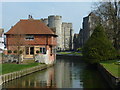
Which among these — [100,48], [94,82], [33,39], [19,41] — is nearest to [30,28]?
[33,39]

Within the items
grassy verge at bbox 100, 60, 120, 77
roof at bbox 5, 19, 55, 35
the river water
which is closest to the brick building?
roof at bbox 5, 19, 55, 35

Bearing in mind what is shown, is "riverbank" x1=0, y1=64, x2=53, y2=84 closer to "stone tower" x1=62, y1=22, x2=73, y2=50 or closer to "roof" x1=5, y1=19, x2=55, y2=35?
"roof" x1=5, y1=19, x2=55, y2=35

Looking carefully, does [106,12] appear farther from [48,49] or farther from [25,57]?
[25,57]

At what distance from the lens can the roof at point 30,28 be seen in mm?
41469

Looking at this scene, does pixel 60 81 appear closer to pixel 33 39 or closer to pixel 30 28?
pixel 33 39

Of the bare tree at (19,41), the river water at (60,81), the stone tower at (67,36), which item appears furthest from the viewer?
the stone tower at (67,36)

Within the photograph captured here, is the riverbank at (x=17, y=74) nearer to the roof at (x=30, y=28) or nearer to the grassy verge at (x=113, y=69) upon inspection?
the grassy verge at (x=113, y=69)

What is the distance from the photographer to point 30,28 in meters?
42.3

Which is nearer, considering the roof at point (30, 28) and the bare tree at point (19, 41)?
the bare tree at point (19, 41)

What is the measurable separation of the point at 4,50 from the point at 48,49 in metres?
7.56

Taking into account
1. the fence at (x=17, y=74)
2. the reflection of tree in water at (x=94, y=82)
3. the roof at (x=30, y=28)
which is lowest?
the reflection of tree in water at (x=94, y=82)

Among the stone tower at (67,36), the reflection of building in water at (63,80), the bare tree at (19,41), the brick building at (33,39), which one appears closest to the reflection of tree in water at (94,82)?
the reflection of building in water at (63,80)

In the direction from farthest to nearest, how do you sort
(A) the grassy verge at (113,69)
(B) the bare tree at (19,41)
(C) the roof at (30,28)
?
(C) the roof at (30,28)
(B) the bare tree at (19,41)
(A) the grassy verge at (113,69)

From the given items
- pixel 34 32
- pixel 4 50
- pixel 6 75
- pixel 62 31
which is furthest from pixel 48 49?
pixel 62 31
